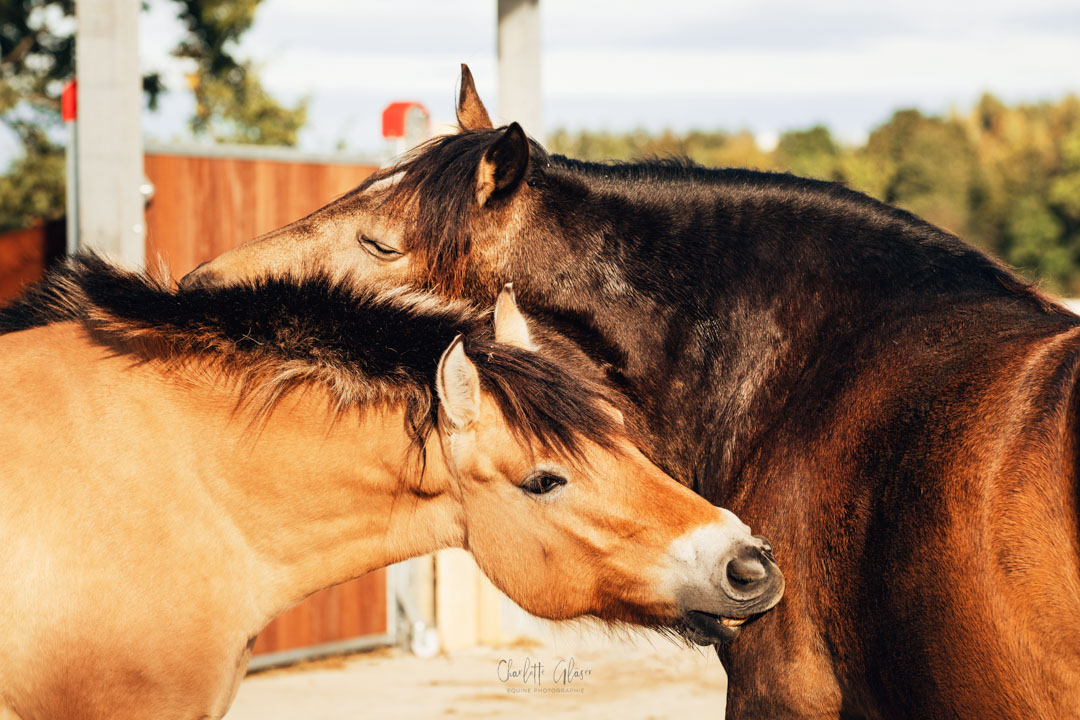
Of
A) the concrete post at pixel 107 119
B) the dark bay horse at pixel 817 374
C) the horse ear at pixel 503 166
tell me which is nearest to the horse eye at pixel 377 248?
the dark bay horse at pixel 817 374

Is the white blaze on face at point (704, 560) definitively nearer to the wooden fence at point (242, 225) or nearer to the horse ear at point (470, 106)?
the horse ear at point (470, 106)

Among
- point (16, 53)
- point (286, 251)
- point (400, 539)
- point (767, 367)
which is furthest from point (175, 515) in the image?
point (16, 53)

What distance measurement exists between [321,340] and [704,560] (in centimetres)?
119

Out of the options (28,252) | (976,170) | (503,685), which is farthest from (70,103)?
(976,170)

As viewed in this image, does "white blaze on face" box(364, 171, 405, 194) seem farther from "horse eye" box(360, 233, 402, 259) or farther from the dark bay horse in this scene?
"horse eye" box(360, 233, 402, 259)

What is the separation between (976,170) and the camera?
5384 cm

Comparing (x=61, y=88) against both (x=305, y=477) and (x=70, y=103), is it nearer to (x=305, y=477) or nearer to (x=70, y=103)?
(x=70, y=103)

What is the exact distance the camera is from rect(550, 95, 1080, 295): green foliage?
47.1 m

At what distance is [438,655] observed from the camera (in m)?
6.86

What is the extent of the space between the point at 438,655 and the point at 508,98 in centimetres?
375

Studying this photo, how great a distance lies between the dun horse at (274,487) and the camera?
260 centimetres

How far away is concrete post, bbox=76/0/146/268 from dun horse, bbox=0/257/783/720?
2.22 meters

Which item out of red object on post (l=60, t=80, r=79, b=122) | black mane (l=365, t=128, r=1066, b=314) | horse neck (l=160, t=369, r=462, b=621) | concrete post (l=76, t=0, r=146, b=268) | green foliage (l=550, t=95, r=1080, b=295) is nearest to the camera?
horse neck (l=160, t=369, r=462, b=621)

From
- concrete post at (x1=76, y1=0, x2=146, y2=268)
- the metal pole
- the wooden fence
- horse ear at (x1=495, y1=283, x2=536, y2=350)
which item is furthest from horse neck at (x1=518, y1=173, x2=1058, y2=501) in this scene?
the wooden fence
